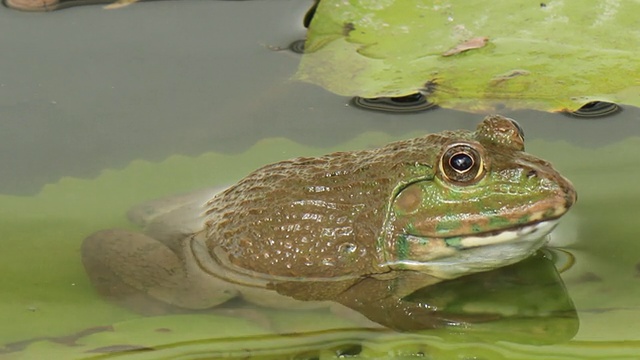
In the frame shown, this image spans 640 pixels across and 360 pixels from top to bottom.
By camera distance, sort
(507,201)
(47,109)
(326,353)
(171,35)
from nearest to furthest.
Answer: (326,353) → (507,201) → (47,109) → (171,35)

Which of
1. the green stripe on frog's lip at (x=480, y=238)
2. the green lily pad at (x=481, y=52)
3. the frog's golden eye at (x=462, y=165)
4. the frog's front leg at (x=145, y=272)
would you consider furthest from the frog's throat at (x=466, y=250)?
the green lily pad at (x=481, y=52)

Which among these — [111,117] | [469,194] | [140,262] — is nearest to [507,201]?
[469,194]

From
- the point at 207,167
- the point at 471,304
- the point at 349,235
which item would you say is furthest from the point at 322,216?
the point at 207,167

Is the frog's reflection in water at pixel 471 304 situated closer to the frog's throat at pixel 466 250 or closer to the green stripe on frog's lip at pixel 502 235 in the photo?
the frog's throat at pixel 466 250

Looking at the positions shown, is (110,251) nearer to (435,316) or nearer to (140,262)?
(140,262)

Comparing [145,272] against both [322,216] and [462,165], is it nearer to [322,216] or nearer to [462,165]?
[322,216]

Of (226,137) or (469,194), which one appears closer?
(469,194)
